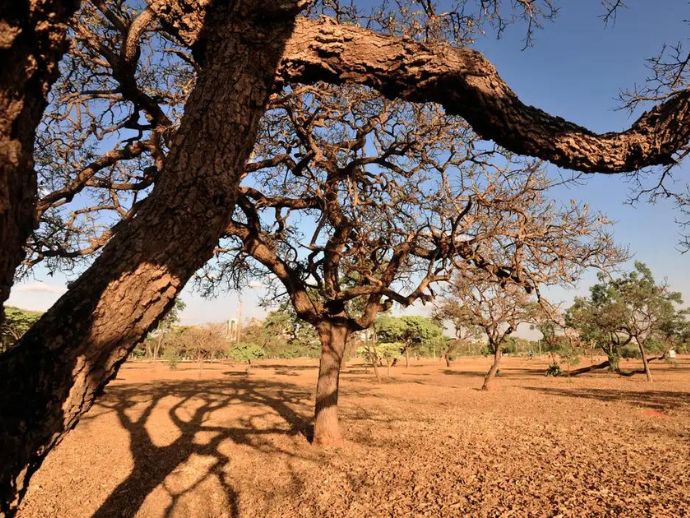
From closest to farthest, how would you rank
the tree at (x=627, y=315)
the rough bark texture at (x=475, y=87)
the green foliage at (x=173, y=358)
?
the rough bark texture at (x=475, y=87), the tree at (x=627, y=315), the green foliage at (x=173, y=358)

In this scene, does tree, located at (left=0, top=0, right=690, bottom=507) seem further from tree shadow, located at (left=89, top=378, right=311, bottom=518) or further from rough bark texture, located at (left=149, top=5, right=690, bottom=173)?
tree shadow, located at (left=89, top=378, right=311, bottom=518)

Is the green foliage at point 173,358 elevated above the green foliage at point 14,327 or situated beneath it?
situated beneath

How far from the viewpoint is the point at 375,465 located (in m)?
7.24

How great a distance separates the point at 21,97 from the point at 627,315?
101ft

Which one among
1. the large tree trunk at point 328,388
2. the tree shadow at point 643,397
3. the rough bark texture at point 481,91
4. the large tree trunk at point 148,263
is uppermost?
the rough bark texture at point 481,91

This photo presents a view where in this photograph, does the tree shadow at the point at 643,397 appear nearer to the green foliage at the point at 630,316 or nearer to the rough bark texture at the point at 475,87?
the green foliage at the point at 630,316

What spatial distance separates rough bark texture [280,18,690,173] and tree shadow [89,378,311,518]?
19.9ft

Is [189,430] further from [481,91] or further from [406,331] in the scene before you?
[406,331]

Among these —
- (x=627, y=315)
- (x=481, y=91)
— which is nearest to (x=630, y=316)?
(x=627, y=315)

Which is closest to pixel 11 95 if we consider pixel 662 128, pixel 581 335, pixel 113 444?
pixel 662 128

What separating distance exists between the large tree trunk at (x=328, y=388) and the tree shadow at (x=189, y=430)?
1.09 m

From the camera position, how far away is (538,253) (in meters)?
8.02

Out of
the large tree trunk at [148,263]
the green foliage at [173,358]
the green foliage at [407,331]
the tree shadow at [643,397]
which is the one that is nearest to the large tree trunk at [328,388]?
the large tree trunk at [148,263]

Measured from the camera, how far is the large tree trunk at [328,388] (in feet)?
27.9
